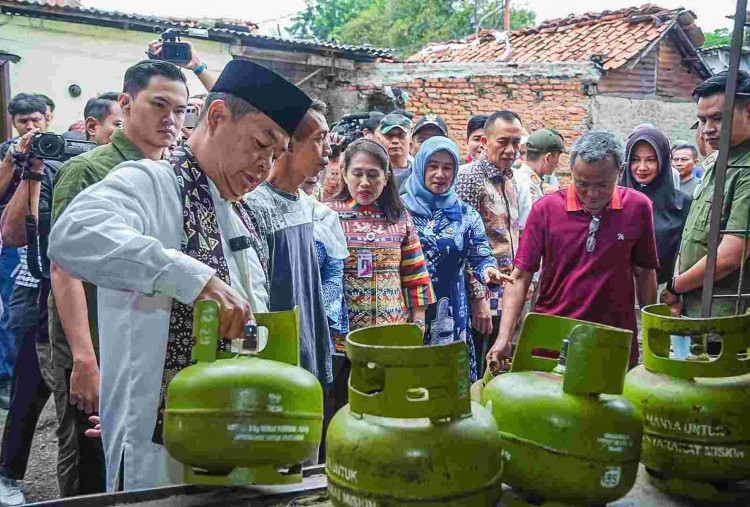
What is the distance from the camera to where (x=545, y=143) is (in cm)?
622

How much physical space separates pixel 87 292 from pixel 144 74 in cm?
96

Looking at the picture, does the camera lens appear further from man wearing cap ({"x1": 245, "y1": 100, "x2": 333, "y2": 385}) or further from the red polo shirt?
the red polo shirt

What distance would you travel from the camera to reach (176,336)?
1923 mm

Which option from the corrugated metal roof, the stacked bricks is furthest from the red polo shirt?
the stacked bricks

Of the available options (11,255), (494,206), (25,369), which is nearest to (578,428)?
(25,369)

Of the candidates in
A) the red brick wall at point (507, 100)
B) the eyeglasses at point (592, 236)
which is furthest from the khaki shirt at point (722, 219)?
the red brick wall at point (507, 100)

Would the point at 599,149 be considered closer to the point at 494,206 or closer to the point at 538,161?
the point at 494,206

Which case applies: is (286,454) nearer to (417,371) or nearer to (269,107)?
(417,371)

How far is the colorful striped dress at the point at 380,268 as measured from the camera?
385cm

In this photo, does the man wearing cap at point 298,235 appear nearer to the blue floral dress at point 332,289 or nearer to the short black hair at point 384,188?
the blue floral dress at point 332,289

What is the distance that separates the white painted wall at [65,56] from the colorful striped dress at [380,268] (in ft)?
31.3

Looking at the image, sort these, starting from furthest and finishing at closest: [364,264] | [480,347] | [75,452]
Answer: [480,347], [364,264], [75,452]

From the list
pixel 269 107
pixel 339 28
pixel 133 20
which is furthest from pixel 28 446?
pixel 339 28

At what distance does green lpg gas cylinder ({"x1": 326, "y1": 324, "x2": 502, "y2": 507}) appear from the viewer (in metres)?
1.31
